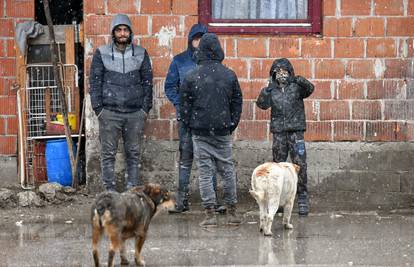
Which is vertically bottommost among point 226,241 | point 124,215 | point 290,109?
point 226,241

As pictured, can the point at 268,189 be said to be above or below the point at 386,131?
below

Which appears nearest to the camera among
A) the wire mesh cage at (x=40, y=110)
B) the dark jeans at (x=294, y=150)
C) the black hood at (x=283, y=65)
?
the black hood at (x=283, y=65)

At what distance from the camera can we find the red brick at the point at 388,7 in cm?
1266

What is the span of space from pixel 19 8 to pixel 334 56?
4.35 m

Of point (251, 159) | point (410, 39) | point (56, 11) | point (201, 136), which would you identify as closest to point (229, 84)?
point (201, 136)

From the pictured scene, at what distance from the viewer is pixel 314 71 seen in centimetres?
1271

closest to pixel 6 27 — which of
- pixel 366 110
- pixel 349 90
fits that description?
pixel 349 90

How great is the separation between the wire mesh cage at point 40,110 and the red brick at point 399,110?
163 inches

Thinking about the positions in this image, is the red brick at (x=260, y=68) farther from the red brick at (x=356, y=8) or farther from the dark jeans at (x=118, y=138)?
the dark jeans at (x=118, y=138)

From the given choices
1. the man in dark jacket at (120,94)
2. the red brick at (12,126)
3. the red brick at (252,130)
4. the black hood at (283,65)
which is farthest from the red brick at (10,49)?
the black hood at (283,65)

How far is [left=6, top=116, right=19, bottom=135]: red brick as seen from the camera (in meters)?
13.5

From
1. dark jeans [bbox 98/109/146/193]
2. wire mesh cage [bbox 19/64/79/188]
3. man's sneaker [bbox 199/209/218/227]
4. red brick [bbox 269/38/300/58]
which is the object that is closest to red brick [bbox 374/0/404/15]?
red brick [bbox 269/38/300/58]

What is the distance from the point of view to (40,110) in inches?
527

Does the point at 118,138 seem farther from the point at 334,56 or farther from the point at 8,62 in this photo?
the point at 334,56
